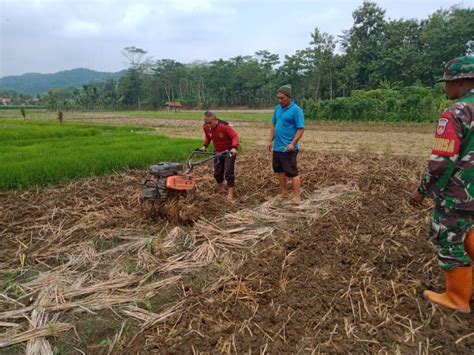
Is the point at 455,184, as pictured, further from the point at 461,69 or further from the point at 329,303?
the point at 329,303

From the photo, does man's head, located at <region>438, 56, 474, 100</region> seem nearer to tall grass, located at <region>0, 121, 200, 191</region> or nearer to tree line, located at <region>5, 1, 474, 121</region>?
tall grass, located at <region>0, 121, 200, 191</region>

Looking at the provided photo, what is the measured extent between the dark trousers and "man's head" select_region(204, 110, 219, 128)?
1.78 ft

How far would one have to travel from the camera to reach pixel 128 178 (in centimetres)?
764

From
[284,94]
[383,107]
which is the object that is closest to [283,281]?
[284,94]

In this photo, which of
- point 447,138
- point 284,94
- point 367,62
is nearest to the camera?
point 447,138


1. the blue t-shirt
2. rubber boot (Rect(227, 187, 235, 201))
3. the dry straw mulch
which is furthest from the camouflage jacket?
rubber boot (Rect(227, 187, 235, 201))

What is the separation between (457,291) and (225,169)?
381 centimetres

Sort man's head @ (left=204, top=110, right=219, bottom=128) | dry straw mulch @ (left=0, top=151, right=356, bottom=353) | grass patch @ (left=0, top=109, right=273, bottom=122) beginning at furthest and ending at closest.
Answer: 1. grass patch @ (left=0, top=109, right=273, bottom=122)
2. man's head @ (left=204, top=110, right=219, bottom=128)
3. dry straw mulch @ (left=0, top=151, right=356, bottom=353)

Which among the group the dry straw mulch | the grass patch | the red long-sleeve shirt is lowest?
the grass patch

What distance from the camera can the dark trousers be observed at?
19.0ft

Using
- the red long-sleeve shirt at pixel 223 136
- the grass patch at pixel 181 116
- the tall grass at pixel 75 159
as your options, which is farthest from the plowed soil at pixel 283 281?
the grass patch at pixel 181 116

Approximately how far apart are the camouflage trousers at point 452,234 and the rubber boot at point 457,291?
56 mm

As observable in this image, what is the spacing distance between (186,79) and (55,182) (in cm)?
5944

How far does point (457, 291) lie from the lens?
268 cm
